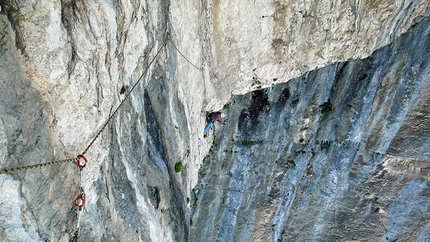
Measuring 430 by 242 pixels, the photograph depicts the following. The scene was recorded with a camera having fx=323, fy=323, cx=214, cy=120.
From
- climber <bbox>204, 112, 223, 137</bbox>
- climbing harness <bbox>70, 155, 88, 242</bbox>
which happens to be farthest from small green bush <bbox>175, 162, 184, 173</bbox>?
climbing harness <bbox>70, 155, 88, 242</bbox>

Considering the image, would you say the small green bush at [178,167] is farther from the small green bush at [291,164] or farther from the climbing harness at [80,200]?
the small green bush at [291,164]

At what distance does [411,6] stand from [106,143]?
36.6ft

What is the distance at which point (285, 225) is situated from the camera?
15.1 meters

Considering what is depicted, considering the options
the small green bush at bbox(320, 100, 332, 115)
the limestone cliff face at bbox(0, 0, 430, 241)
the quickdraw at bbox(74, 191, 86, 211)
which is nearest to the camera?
the limestone cliff face at bbox(0, 0, 430, 241)

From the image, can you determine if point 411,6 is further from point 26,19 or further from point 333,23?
point 26,19

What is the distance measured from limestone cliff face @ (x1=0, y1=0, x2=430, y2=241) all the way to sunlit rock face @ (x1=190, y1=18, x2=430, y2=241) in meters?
0.06

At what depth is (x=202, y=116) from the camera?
12.8m

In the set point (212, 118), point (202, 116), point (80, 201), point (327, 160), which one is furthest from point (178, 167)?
point (327, 160)

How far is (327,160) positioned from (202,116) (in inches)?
233

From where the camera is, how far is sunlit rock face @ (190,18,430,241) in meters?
12.5

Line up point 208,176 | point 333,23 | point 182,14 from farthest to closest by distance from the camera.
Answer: point 208,176 < point 333,23 < point 182,14

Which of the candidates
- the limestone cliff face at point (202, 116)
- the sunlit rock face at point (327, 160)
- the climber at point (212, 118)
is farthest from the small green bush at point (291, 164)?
the climber at point (212, 118)

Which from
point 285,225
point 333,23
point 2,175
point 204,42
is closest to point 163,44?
point 204,42

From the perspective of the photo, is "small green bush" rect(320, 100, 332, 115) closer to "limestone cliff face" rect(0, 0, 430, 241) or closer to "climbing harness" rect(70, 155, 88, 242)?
"limestone cliff face" rect(0, 0, 430, 241)
